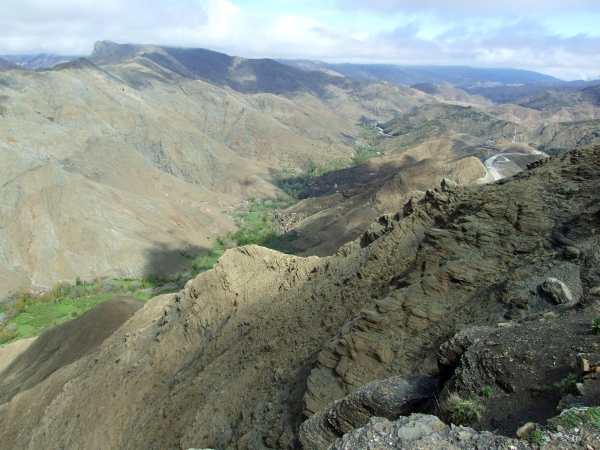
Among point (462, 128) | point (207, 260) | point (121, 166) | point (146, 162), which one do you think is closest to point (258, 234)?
point (207, 260)

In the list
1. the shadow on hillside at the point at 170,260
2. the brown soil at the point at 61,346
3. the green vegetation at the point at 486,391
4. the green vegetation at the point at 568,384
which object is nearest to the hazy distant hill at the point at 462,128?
the shadow on hillside at the point at 170,260

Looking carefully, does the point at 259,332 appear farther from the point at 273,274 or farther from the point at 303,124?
the point at 303,124

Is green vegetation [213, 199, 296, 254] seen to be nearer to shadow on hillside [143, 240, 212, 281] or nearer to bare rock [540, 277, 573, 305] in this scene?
shadow on hillside [143, 240, 212, 281]

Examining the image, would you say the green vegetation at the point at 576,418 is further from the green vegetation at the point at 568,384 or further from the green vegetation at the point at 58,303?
the green vegetation at the point at 58,303

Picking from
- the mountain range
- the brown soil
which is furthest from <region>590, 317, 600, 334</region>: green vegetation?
the mountain range

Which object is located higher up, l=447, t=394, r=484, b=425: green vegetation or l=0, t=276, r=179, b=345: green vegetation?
l=447, t=394, r=484, b=425: green vegetation

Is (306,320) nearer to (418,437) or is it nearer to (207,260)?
(418,437)

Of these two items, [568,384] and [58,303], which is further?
[58,303]
